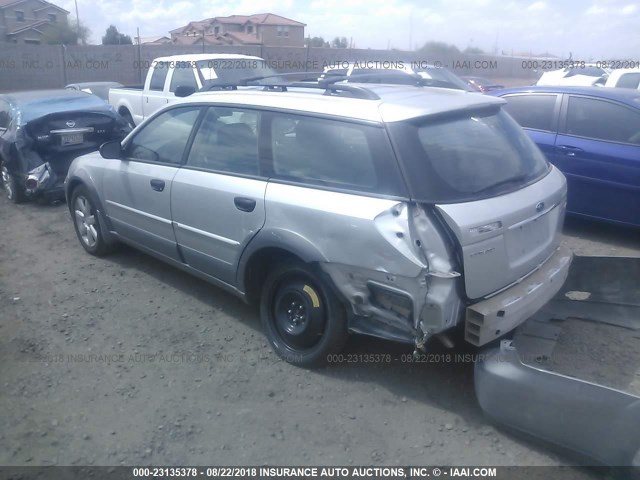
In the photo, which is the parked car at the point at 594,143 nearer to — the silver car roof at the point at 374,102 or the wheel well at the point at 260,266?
the silver car roof at the point at 374,102

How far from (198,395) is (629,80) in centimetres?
1172

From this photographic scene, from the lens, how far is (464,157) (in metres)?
3.52

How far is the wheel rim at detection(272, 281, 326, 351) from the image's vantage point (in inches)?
146

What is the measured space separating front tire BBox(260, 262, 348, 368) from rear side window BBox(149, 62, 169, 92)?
8078 mm

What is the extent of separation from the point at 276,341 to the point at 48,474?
158 cm

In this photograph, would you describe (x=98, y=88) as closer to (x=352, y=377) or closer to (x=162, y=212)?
(x=162, y=212)

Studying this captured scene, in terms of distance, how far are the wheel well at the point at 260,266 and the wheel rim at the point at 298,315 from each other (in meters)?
0.17

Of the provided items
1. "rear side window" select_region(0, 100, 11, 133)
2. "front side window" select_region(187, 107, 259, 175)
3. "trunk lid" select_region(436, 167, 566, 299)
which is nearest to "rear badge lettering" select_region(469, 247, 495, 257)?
"trunk lid" select_region(436, 167, 566, 299)

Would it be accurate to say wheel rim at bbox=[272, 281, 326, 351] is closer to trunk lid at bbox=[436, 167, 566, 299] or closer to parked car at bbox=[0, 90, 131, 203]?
trunk lid at bbox=[436, 167, 566, 299]

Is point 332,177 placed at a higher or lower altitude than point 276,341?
higher

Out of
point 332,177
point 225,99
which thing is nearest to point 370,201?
point 332,177

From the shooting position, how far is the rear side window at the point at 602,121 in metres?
6.15

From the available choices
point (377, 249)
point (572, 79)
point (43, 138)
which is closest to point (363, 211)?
point (377, 249)

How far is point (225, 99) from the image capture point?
4.42 m
